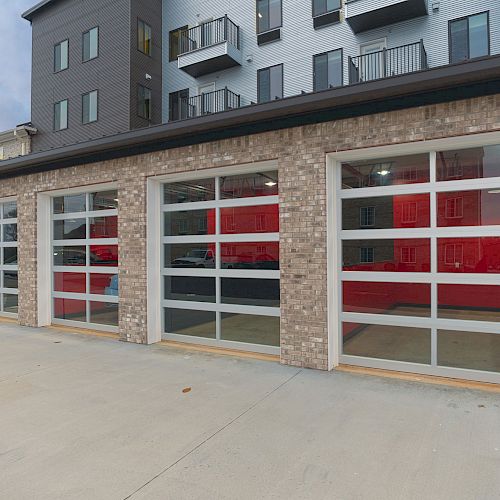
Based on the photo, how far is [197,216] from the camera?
7.41m

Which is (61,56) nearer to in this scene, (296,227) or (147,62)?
(147,62)

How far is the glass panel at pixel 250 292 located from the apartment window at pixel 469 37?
9.88m

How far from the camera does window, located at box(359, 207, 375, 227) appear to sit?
5789mm

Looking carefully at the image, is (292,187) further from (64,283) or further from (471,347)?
(64,283)

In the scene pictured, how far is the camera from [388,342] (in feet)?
19.1

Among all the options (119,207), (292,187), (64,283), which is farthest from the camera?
(64,283)

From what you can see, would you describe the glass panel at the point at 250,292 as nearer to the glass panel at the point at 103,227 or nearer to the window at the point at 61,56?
the glass panel at the point at 103,227

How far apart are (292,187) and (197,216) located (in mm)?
2155

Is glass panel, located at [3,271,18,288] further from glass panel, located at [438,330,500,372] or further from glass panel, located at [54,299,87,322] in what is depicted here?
glass panel, located at [438,330,500,372]

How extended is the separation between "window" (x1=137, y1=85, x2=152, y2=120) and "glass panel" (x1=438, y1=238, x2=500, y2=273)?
14870 mm

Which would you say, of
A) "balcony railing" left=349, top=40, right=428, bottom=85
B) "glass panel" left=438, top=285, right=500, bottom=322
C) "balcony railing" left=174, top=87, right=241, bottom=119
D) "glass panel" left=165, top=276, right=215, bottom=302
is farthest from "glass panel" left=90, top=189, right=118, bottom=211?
"balcony railing" left=349, top=40, right=428, bottom=85

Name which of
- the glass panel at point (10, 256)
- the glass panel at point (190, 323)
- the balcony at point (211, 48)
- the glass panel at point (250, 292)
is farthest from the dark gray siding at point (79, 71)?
the glass panel at point (250, 292)

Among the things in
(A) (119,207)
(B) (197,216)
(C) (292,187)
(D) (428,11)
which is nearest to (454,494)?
(C) (292,187)

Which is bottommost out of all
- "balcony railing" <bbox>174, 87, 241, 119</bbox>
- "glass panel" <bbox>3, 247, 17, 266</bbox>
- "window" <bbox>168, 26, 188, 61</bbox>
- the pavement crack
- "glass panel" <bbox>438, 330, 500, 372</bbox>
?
the pavement crack
